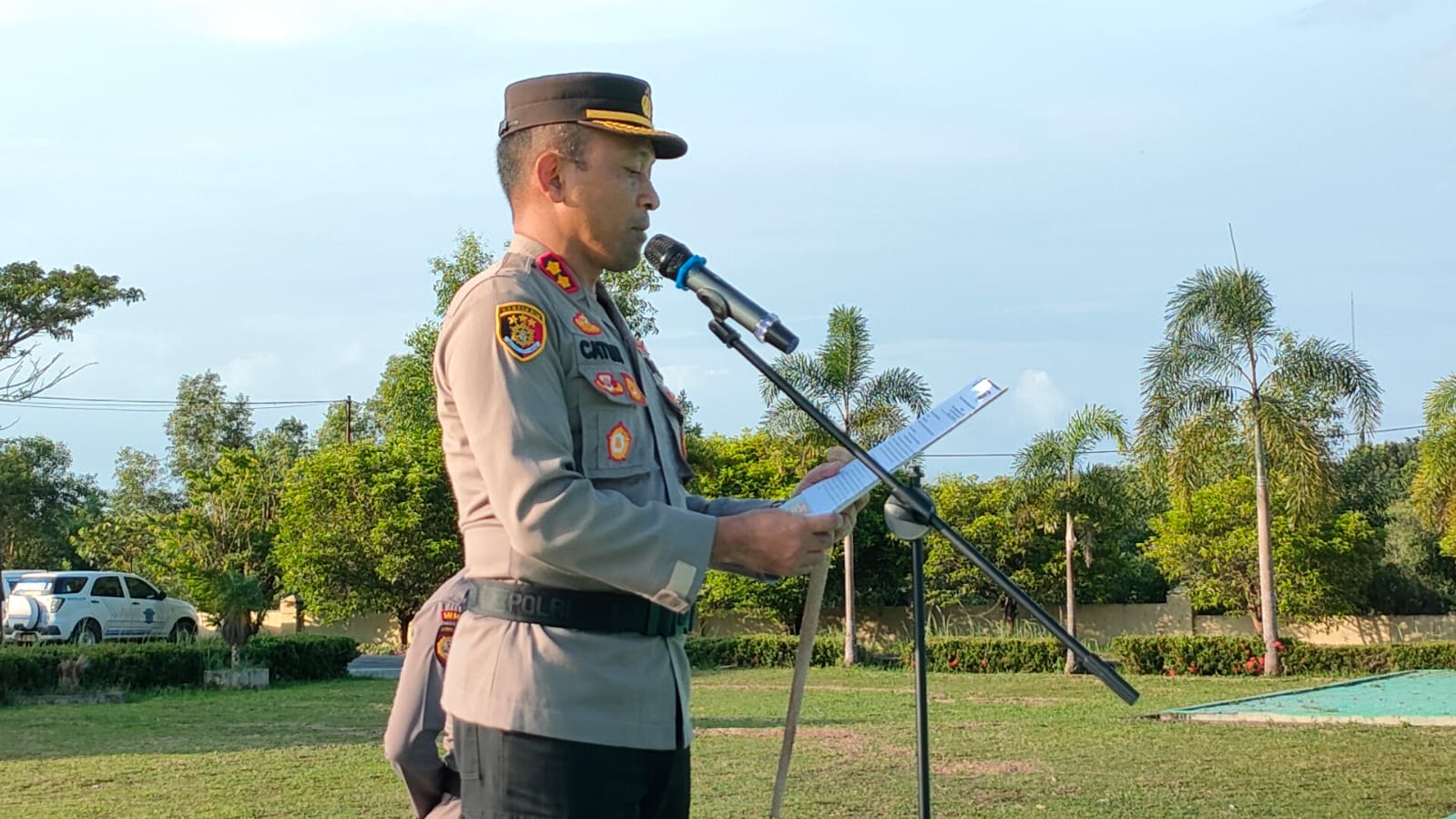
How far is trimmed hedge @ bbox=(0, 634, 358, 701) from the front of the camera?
54.3 ft

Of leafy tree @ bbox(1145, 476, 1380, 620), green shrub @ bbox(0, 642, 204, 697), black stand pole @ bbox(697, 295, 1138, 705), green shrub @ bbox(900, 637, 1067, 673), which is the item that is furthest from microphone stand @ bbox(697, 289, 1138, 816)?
leafy tree @ bbox(1145, 476, 1380, 620)

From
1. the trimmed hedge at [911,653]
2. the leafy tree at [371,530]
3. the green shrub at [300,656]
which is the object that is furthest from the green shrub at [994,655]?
the leafy tree at [371,530]

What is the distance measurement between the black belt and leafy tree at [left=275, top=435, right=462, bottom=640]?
26563mm

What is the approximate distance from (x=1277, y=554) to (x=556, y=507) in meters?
28.6

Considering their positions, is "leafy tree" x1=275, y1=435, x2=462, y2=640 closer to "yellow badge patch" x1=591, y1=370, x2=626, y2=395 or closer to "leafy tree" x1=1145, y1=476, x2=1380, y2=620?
"leafy tree" x1=1145, y1=476, x2=1380, y2=620

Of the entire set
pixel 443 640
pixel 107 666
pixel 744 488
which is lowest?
pixel 107 666

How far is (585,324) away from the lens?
2.09m

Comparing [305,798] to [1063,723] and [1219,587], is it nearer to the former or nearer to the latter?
[1063,723]

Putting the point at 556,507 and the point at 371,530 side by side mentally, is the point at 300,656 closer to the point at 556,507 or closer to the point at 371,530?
the point at 371,530

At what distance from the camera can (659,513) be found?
1.87m

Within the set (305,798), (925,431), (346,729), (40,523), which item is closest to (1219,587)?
(346,729)

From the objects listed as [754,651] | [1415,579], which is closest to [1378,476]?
[1415,579]

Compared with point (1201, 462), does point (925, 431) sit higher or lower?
lower

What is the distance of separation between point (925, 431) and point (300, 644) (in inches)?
786
